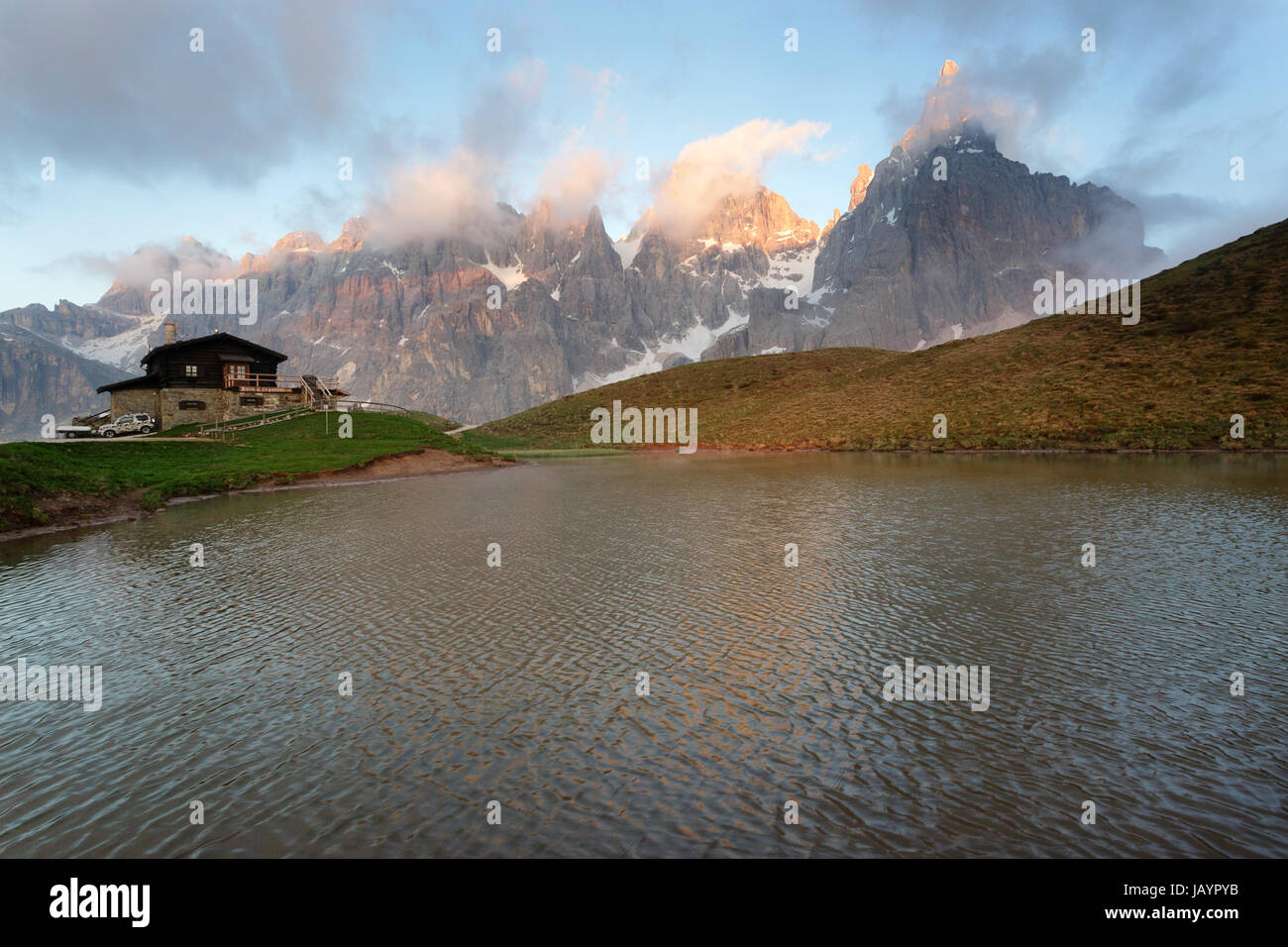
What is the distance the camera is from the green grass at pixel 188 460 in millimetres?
Answer: 31828

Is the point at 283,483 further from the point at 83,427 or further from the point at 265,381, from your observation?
the point at 265,381

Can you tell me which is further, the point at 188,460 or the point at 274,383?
the point at 274,383

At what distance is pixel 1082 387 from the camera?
262ft

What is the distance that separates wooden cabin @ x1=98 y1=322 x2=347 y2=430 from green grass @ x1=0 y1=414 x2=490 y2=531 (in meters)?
9.53

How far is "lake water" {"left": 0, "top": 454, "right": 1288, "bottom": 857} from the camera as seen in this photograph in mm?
7711

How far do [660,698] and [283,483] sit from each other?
47.3 m

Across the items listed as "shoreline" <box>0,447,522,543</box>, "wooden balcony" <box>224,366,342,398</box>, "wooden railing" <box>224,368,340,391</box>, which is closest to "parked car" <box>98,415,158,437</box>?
"wooden railing" <box>224,368,340,391</box>

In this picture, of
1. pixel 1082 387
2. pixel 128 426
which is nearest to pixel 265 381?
pixel 128 426

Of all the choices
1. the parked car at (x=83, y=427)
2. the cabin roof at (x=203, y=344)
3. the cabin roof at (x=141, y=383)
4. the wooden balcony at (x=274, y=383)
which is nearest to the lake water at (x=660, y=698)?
the parked car at (x=83, y=427)

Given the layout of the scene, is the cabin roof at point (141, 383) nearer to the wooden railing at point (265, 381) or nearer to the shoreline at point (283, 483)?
the wooden railing at point (265, 381)

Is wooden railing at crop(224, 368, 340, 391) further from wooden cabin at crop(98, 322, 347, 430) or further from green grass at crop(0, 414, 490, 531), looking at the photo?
green grass at crop(0, 414, 490, 531)

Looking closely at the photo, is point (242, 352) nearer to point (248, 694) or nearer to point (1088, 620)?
point (248, 694)

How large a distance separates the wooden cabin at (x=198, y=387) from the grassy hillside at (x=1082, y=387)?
5049 cm
